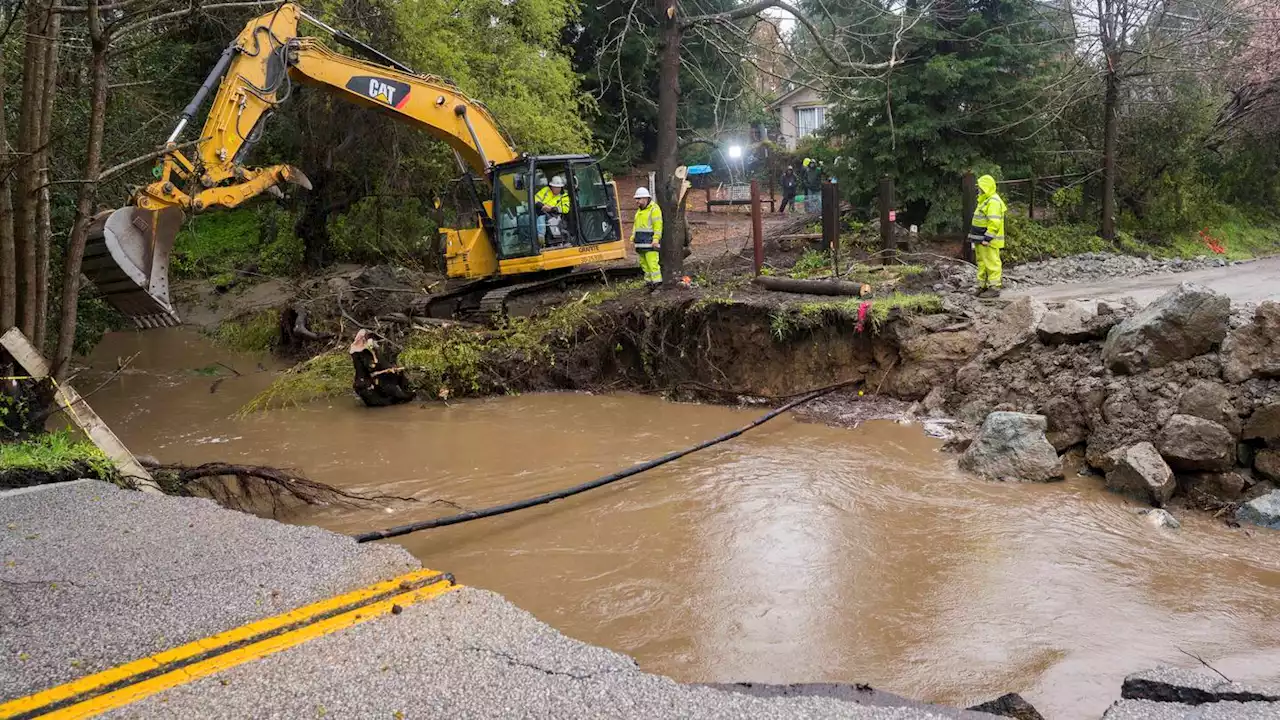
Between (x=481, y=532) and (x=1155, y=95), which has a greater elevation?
(x=1155, y=95)

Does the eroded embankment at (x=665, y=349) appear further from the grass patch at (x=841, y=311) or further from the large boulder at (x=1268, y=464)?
the large boulder at (x=1268, y=464)

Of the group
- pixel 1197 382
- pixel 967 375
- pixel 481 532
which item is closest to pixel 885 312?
pixel 967 375

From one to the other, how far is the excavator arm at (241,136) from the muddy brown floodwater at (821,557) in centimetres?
206

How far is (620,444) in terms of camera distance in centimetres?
938

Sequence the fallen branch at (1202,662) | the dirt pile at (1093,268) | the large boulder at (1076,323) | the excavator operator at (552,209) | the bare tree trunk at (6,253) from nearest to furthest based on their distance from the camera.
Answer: the fallen branch at (1202,662), the bare tree trunk at (6,253), the large boulder at (1076,323), the excavator operator at (552,209), the dirt pile at (1093,268)

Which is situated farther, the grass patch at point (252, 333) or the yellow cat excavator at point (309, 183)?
the grass patch at point (252, 333)

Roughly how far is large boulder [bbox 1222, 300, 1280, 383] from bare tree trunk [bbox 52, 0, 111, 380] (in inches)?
367

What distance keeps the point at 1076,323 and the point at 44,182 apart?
952cm

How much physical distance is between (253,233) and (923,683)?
2258 cm

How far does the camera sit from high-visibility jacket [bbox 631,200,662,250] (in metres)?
12.3

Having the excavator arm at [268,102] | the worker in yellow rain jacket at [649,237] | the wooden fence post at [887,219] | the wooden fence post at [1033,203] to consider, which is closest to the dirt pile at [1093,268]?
the wooden fence post at [1033,203]

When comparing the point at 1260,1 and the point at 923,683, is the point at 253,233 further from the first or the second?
the point at 1260,1

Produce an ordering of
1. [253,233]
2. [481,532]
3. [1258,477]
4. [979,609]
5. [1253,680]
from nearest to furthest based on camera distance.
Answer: [1253,680] < [979,609] < [481,532] < [1258,477] < [253,233]

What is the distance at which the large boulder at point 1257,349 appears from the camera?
24.1 ft
